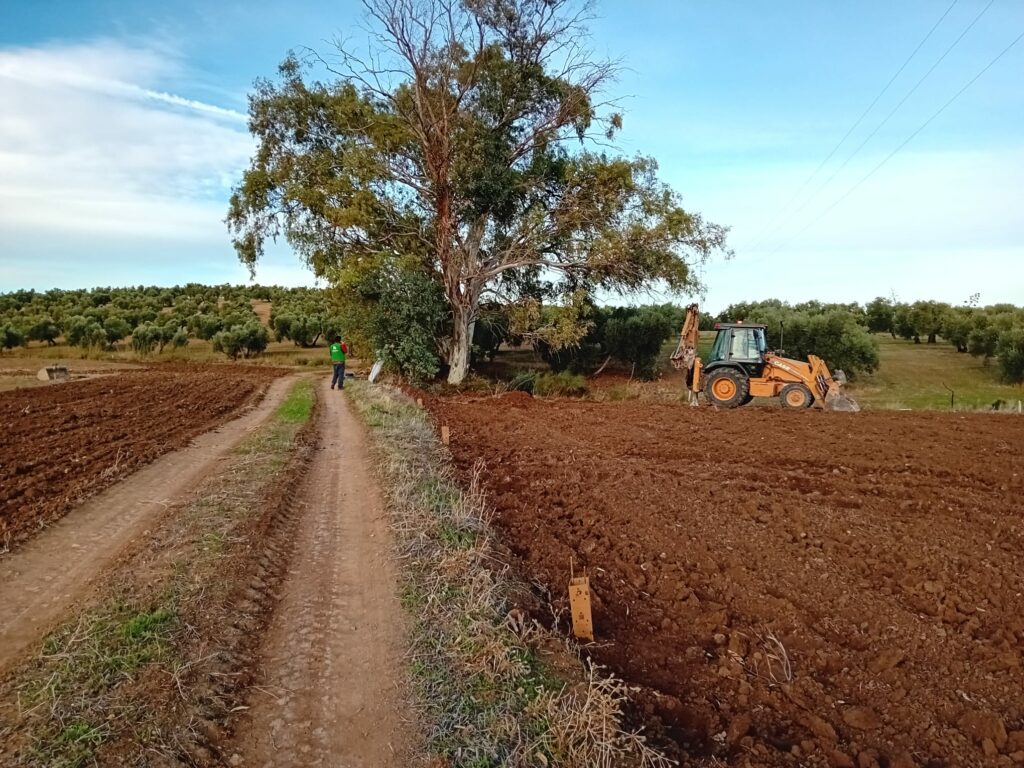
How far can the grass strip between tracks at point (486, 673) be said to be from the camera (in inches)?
140

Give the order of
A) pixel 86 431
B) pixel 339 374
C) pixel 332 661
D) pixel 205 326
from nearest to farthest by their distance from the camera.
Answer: pixel 332 661 < pixel 86 431 < pixel 339 374 < pixel 205 326

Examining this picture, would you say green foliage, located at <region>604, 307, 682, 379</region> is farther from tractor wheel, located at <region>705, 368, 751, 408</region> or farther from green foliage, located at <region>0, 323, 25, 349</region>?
green foliage, located at <region>0, 323, 25, 349</region>

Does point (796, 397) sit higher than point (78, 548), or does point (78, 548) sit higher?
point (796, 397)

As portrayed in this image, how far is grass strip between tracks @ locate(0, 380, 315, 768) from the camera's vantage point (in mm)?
3621

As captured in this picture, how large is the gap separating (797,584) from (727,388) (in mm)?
14352

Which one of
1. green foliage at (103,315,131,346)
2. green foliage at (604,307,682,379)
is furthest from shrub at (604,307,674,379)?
green foliage at (103,315,131,346)

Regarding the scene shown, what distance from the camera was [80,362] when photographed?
35.0 m

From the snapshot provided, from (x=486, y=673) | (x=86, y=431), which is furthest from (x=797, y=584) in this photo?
(x=86, y=431)

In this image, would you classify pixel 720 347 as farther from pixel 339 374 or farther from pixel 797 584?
pixel 797 584

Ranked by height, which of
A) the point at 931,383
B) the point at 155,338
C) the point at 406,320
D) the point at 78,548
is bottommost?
the point at 931,383

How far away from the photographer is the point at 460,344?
26.3 m

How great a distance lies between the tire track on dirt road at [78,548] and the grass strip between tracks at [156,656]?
23 centimetres

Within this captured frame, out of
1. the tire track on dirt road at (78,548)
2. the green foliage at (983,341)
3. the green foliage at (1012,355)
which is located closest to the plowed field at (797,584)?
the tire track on dirt road at (78,548)

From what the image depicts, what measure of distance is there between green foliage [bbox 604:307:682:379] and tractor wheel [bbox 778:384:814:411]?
1355 centimetres
